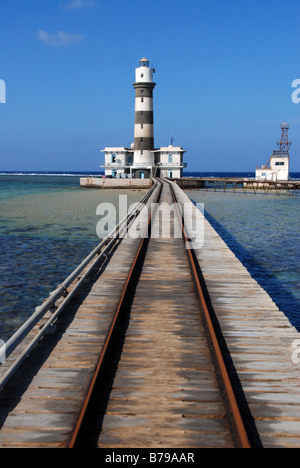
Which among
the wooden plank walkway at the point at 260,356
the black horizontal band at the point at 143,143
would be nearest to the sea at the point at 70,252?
the wooden plank walkway at the point at 260,356

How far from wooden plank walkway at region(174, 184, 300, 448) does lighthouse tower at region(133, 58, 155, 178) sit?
6457 cm

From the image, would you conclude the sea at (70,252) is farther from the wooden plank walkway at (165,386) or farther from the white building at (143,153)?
the white building at (143,153)

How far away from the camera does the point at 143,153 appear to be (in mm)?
75562

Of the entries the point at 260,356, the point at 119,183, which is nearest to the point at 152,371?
the point at 260,356

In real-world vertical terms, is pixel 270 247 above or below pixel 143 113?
below

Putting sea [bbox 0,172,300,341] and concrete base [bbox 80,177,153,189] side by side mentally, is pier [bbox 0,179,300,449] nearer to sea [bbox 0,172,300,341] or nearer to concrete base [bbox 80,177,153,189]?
sea [bbox 0,172,300,341]

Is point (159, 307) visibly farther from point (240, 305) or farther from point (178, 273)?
point (178, 273)

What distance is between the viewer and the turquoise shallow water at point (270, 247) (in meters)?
15.2

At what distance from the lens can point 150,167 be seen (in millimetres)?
77125

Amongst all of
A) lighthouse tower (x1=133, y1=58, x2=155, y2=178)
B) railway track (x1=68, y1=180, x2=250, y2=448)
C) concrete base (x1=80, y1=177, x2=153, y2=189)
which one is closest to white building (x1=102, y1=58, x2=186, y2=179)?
lighthouse tower (x1=133, y1=58, x2=155, y2=178)

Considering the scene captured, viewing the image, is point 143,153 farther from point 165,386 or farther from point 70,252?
point 165,386

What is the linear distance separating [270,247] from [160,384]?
18.7 meters

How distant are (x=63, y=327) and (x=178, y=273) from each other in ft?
17.5

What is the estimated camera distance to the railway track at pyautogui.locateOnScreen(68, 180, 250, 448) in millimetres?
4973
